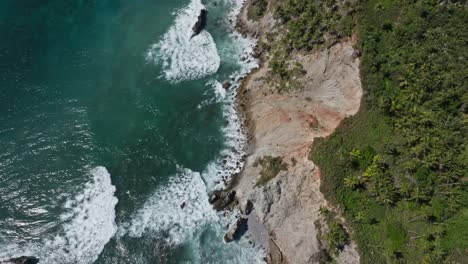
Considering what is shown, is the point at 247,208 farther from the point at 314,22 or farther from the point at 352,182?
the point at 314,22

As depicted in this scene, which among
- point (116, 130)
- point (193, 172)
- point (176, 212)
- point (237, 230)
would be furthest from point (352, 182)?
point (116, 130)

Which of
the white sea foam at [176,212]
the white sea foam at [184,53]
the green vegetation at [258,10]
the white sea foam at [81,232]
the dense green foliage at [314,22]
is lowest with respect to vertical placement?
the white sea foam at [81,232]

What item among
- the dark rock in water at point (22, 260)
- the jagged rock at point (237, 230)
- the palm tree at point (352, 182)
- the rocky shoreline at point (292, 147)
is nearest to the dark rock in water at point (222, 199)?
the rocky shoreline at point (292, 147)

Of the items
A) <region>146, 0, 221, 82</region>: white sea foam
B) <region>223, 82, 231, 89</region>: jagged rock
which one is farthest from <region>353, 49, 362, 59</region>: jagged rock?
<region>146, 0, 221, 82</region>: white sea foam

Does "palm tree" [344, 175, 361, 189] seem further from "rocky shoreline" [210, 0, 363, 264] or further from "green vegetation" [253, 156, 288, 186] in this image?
"green vegetation" [253, 156, 288, 186]

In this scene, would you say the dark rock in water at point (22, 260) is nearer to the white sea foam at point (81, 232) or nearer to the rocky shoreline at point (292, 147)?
the white sea foam at point (81, 232)

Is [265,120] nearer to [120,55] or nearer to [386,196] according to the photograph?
[386,196]
